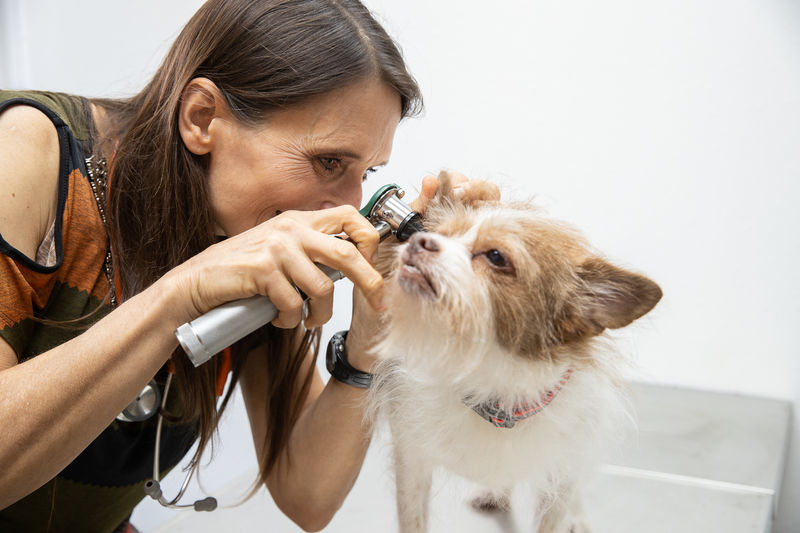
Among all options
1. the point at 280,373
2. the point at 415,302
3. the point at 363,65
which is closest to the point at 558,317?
the point at 415,302

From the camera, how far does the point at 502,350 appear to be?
3.33 feet

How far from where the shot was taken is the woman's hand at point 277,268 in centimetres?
85

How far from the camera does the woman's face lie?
1.10 m

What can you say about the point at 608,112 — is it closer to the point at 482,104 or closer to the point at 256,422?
the point at 482,104

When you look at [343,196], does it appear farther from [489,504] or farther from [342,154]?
[489,504]

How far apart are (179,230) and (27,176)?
0.84 feet

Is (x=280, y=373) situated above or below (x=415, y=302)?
below

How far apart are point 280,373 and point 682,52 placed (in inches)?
59.6

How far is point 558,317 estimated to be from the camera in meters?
1.01

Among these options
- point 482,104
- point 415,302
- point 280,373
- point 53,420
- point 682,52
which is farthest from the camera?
point 482,104

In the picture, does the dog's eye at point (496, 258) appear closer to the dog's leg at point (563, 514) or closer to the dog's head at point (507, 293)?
the dog's head at point (507, 293)

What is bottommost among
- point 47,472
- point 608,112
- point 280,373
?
point 280,373

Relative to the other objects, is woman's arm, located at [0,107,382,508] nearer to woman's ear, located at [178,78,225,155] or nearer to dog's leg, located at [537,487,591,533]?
woman's ear, located at [178,78,225,155]

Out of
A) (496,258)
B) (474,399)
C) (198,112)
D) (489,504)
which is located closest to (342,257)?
(496,258)
